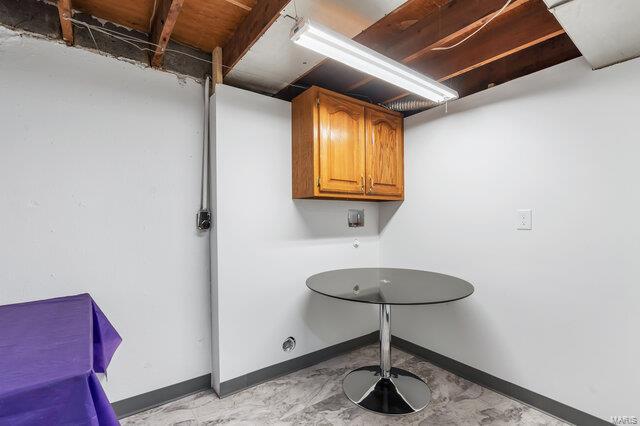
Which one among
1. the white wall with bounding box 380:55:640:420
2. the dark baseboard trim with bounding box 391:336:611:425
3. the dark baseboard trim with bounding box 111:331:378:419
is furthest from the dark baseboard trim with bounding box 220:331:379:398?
the white wall with bounding box 380:55:640:420

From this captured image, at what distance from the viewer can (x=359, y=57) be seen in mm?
1552

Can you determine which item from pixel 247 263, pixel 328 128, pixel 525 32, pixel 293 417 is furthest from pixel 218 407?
pixel 525 32

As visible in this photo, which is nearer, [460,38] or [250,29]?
[250,29]

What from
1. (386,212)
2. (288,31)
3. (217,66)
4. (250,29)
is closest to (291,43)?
(288,31)

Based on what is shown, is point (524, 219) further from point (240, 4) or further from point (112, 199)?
point (112, 199)

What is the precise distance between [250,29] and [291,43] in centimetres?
26

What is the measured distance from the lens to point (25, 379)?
81 centimetres

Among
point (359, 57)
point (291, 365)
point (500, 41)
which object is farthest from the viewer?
point (291, 365)

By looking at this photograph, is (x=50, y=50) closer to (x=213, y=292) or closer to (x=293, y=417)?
(x=213, y=292)

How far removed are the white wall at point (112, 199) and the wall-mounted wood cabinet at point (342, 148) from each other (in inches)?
30.5

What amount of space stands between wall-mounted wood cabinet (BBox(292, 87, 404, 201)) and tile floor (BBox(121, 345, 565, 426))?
1.46 meters

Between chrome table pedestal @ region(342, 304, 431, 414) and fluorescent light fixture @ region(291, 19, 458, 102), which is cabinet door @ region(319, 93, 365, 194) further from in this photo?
chrome table pedestal @ region(342, 304, 431, 414)

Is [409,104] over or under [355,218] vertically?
over

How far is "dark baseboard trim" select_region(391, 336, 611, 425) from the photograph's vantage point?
181 cm
